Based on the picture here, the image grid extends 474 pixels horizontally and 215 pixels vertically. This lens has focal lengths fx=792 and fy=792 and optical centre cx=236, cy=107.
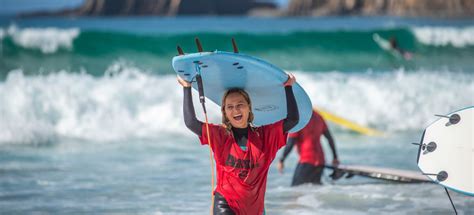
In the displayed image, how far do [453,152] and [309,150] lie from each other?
245cm

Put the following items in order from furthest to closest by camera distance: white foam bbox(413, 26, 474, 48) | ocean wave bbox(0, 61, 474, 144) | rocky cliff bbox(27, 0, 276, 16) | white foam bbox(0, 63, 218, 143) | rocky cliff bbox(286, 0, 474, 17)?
rocky cliff bbox(27, 0, 276, 16)
rocky cliff bbox(286, 0, 474, 17)
white foam bbox(413, 26, 474, 48)
ocean wave bbox(0, 61, 474, 144)
white foam bbox(0, 63, 218, 143)

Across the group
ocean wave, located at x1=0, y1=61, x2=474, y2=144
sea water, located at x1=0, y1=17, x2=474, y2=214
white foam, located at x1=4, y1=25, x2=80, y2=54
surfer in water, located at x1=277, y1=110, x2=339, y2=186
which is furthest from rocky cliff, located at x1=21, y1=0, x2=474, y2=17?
surfer in water, located at x1=277, y1=110, x2=339, y2=186

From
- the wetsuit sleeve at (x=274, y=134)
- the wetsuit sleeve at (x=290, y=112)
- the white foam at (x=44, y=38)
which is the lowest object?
the wetsuit sleeve at (x=274, y=134)

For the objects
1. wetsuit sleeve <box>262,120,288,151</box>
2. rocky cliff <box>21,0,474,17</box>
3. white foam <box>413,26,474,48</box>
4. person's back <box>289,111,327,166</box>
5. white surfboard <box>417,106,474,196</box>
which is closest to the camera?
wetsuit sleeve <box>262,120,288,151</box>

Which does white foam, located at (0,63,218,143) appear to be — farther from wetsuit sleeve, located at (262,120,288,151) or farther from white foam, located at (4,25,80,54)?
wetsuit sleeve, located at (262,120,288,151)

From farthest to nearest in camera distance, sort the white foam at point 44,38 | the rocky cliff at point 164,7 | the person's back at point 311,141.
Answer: the rocky cliff at point 164,7 → the white foam at point 44,38 → the person's back at point 311,141

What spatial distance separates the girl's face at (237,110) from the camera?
4.61m

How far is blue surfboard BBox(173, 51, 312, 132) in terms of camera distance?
455cm

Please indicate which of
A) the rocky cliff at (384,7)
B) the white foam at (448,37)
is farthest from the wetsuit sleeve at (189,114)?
the rocky cliff at (384,7)

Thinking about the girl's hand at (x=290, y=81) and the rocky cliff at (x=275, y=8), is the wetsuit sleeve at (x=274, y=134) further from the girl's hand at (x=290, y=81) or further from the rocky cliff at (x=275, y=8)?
the rocky cliff at (x=275, y=8)

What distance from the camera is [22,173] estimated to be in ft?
30.3

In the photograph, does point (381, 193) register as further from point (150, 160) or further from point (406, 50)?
point (406, 50)

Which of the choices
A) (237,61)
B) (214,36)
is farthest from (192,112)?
(214,36)

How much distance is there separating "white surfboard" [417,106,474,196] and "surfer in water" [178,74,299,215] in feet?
4.57
